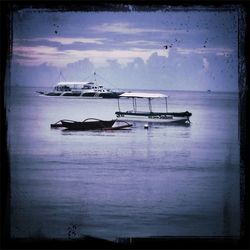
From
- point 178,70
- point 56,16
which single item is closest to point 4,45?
point 56,16

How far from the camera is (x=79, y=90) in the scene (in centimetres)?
287

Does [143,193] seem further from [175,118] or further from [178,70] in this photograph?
[178,70]

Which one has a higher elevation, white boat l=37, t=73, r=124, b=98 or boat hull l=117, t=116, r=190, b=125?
white boat l=37, t=73, r=124, b=98

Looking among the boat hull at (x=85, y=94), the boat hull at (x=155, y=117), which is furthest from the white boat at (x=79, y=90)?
the boat hull at (x=155, y=117)

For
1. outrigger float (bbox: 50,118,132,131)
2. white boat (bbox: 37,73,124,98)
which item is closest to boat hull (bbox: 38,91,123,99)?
white boat (bbox: 37,73,124,98)

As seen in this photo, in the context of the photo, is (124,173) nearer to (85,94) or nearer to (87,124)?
(87,124)

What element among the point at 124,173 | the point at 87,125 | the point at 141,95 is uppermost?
the point at 141,95

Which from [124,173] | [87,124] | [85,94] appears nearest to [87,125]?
[87,124]

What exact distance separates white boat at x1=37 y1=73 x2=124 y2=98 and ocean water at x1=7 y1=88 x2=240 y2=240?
4 centimetres

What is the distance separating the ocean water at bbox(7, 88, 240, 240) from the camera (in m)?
2.79

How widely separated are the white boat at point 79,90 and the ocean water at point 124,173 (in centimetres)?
4

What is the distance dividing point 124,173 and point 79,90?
44 centimetres

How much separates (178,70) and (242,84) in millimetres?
302

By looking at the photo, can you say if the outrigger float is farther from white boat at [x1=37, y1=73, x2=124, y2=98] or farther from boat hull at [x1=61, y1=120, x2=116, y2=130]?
white boat at [x1=37, y1=73, x2=124, y2=98]
